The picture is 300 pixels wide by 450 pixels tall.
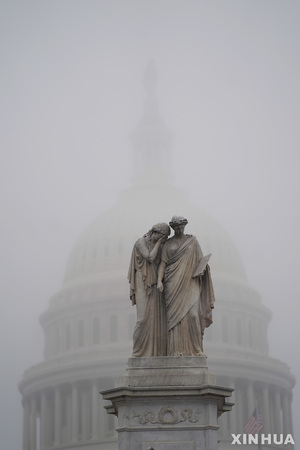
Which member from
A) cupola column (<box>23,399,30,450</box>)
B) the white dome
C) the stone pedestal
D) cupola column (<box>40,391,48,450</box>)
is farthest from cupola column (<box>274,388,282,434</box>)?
the stone pedestal

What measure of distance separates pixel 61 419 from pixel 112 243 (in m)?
21.9

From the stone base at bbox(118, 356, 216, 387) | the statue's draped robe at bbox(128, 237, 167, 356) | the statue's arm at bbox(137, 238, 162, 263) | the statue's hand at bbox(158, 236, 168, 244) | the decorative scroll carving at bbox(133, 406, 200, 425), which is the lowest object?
the decorative scroll carving at bbox(133, 406, 200, 425)

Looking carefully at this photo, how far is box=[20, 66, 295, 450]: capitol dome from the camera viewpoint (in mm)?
117188

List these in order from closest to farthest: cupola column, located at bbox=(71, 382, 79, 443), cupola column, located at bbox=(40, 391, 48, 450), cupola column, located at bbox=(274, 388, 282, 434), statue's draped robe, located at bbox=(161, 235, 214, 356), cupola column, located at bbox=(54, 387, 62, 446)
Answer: statue's draped robe, located at bbox=(161, 235, 214, 356)
cupola column, located at bbox=(71, 382, 79, 443)
cupola column, located at bbox=(54, 387, 62, 446)
cupola column, located at bbox=(274, 388, 282, 434)
cupola column, located at bbox=(40, 391, 48, 450)

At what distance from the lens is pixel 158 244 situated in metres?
18.8

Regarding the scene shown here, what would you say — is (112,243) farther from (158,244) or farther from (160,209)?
(158,244)

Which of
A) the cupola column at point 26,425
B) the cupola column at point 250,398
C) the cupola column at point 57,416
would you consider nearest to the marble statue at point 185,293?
the cupola column at point 250,398

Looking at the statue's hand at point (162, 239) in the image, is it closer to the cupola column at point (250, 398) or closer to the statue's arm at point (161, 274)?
the statue's arm at point (161, 274)

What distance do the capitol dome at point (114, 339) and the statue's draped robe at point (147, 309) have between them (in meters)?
92.7

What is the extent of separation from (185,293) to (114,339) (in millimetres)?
105343

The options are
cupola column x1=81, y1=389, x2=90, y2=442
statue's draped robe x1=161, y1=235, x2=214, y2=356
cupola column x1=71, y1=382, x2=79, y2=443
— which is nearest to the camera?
statue's draped robe x1=161, y1=235, x2=214, y2=356

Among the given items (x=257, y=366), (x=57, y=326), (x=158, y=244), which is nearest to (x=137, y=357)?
(x=158, y=244)

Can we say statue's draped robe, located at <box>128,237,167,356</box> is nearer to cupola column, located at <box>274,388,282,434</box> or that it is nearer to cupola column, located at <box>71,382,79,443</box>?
cupola column, located at <box>71,382,79,443</box>

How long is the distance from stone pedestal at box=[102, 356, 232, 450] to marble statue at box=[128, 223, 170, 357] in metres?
0.60
